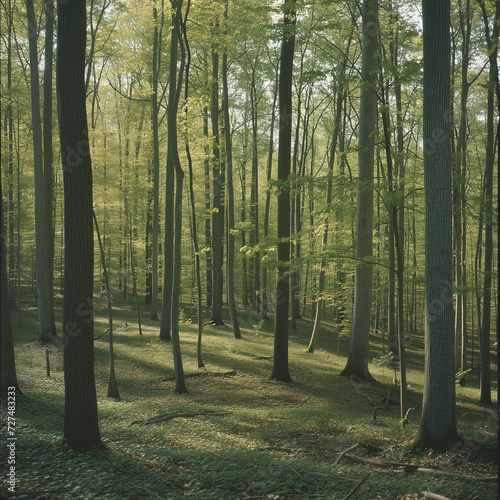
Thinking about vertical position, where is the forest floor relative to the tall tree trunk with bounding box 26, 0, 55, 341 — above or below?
below

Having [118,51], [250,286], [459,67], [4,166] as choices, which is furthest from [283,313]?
[250,286]

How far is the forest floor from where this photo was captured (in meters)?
4.34

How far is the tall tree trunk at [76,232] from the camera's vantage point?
4.88 m

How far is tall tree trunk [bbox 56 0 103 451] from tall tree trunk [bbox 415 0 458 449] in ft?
13.6

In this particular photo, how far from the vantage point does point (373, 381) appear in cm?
1189

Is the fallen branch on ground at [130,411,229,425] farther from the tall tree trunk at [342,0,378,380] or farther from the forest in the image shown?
the tall tree trunk at [342,0,378,380]

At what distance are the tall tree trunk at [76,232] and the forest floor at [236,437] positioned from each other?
1.42 ft

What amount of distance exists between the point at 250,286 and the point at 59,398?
23.7 metres

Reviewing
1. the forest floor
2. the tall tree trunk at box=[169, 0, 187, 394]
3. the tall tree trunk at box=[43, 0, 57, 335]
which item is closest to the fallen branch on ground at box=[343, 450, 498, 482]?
the forest floor

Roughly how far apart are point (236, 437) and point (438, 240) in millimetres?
4203

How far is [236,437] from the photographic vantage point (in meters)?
6.67

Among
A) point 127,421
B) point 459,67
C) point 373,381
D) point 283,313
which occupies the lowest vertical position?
point 373,381

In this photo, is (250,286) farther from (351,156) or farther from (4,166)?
(4,166)

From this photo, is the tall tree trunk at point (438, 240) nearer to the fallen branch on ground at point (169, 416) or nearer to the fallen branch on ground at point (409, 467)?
the fallen branch on ground at point (409, 467)
